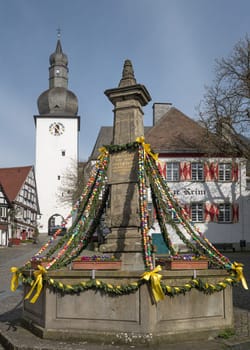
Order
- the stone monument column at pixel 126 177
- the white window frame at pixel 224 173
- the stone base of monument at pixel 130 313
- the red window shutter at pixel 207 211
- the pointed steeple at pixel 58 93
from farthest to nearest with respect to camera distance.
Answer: the pointed steeple at pixel 58 93 → the white window frame at pixel 224 173 → the red window shutter at pixel 207 211 → the stone monument column at pixel 126 177 → the stone base of monument at pixel 130 313

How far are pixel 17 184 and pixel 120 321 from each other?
4552 cm

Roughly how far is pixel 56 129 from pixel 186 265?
58139 mm

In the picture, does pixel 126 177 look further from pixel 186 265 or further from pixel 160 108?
pixel 160 108

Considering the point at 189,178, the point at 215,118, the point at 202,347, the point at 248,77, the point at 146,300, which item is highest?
the point at 248,77

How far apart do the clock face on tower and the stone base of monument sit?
57.7m

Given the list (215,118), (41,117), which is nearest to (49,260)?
(215,118)

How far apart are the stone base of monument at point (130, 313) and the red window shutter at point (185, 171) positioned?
2478 centimetres

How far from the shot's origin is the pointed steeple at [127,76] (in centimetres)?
934

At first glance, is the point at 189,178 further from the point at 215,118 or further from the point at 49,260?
the point at 49,260

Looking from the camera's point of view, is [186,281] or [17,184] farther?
[17,184]

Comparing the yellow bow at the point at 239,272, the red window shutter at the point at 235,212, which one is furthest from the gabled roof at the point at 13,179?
the yellow bow at the point at 239,272

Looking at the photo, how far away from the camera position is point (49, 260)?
7766mm

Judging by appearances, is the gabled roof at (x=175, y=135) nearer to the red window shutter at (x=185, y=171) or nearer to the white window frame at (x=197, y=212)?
the red window shutter at (x=185, y=171)

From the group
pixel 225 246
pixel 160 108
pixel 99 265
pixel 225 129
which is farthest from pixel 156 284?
pixel 160 108
